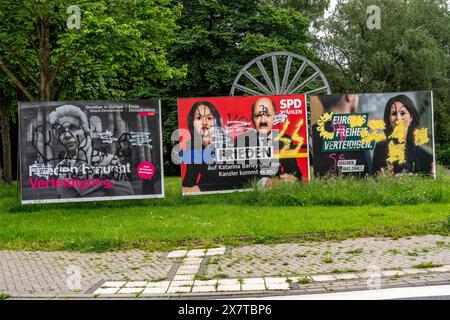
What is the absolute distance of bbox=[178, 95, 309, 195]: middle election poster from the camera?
13977 mm

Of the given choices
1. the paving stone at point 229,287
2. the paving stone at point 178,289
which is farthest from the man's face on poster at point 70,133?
the paving stone at point 229,287

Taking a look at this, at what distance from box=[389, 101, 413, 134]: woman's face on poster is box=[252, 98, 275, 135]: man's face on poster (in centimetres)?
353

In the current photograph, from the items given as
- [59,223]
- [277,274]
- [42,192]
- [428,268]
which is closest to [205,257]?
[277,274]

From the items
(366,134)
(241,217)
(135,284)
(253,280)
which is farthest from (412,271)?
(366,134)

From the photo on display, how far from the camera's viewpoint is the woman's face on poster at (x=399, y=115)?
1473cm

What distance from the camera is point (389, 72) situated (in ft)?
142

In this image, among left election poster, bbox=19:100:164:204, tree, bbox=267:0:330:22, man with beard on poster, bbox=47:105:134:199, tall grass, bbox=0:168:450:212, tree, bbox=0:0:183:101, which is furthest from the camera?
tree, bbox=267:0:330:22

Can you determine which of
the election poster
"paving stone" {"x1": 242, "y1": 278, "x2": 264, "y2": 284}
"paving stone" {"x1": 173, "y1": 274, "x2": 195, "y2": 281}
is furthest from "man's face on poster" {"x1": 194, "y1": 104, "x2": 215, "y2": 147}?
"paving stone" {"x1": 242, "y1": 278, "x2": 264, "y2": 284}

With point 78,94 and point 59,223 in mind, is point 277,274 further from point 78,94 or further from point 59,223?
point 78,94

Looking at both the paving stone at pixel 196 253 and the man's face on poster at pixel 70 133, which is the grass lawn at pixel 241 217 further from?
the man's face on poster at pixel 70 133

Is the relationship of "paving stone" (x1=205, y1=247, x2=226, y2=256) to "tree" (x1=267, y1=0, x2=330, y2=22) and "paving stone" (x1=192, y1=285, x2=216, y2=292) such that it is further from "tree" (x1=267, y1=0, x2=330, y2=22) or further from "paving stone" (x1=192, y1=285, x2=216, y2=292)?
"tree" (x1=267, y1=0, x2=330, y2=22)

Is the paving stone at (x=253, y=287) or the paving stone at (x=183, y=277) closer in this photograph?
the paving stone at (x=253, y=287)

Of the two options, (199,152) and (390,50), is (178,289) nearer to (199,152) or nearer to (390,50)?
(199,152)

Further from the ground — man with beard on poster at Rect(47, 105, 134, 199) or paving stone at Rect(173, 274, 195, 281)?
man with beard on poster at Rect(47, 105, 134, 199)
